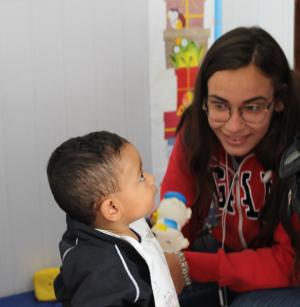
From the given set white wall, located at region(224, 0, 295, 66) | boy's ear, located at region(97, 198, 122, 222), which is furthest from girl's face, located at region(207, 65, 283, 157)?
white wall, located at region(224, 0, 295, 66)

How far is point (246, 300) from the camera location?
120cm

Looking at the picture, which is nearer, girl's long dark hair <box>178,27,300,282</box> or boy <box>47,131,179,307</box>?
boy <box>47,131,179,307</box>

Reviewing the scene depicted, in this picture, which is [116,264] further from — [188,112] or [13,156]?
[13,156]

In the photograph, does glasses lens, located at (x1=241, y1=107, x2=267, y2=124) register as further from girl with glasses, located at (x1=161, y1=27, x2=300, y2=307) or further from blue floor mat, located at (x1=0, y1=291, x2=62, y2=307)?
blue floor mat, located at (x1=0, y1=291, x2=62, y2=307)

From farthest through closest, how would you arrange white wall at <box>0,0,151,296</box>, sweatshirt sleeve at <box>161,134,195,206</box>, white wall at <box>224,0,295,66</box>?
white wall at <box>224,0,295,66</box> → white wall at <box>0,0,151,296</box> → sweatshirt sleeve at <box>161,134,195,206</box>

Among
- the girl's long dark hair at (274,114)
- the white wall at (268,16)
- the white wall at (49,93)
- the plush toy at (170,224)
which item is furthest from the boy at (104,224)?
the white wall at (268,16)

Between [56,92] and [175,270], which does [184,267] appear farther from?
[56,92]

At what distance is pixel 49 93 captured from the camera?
1.70 m

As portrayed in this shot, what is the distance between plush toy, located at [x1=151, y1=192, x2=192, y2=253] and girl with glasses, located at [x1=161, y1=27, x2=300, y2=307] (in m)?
0.04

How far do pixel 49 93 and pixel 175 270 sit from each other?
0.79 metres

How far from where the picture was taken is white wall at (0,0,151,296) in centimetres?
165

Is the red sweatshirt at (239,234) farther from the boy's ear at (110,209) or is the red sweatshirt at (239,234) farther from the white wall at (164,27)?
the white wall at (164,27)

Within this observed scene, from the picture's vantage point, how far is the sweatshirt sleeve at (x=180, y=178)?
139 centimetres

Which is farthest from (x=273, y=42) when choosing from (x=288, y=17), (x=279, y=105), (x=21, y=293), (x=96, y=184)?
(x=21, y=293)
